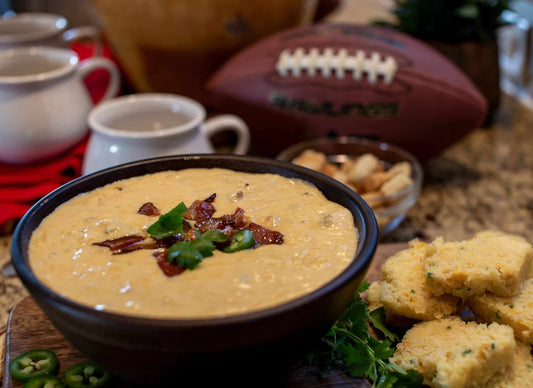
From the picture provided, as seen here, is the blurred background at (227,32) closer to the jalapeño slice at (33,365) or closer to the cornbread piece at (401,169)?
the cornbread piece at (401,169)

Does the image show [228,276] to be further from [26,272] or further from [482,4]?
[482,4]

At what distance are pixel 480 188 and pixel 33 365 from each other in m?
1.84

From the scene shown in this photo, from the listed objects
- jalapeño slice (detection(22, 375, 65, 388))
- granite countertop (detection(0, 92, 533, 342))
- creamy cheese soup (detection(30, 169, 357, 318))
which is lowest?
granite countertop (detection(0, 92, 533, 342))

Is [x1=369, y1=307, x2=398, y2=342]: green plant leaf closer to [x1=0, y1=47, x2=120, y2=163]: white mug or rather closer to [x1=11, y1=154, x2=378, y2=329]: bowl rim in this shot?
[x1=11, y1=154, x2=378, y2=329]: bowl rim

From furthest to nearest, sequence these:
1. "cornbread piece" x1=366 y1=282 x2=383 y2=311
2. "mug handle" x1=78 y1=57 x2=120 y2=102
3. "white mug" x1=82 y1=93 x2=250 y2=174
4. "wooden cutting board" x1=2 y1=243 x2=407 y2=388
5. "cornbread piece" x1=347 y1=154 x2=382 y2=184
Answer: "mug handle" x1=78 y1=57 x2=120 y2=102
"cornbread piece" x1=347 y1=154 x2=382 y2=184
"white mug" x1=82 y1=93 x2=250 y2=174
"cornbread piece" x1=366 y1=282 x2=383 y2=311
"wooden cutting board" x1=2 y1=243 x2=407 y2=388

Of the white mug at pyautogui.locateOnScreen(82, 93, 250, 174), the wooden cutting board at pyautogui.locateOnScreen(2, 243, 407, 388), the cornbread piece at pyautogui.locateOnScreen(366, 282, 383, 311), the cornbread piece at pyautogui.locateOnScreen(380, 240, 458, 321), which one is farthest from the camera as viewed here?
the white mug at pyautogui.locateOnScreen(82, 93, 250, 174)

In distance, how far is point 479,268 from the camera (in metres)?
1.23

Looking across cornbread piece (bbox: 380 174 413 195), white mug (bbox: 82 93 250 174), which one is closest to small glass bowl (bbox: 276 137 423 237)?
cornbread piece (bbox: 380 174 413 195)

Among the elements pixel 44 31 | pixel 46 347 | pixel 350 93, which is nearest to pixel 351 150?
pixel 350 93

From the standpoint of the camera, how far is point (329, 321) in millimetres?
1026

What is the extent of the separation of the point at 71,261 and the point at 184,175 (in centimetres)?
43

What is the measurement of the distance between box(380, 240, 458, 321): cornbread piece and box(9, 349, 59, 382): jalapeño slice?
2.38ft

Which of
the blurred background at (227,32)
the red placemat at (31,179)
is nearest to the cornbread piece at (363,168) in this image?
the blurred background at (227,32)

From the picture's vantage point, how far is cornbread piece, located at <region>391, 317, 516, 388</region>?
3.57 feet
